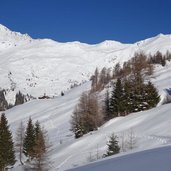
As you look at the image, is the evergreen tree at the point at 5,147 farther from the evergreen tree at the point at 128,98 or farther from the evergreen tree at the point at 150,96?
the evergreen tree at the point at 150,96

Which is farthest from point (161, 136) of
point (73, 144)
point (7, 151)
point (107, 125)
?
point (7, 151)

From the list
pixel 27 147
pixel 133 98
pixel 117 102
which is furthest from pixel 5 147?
pixel 133 98

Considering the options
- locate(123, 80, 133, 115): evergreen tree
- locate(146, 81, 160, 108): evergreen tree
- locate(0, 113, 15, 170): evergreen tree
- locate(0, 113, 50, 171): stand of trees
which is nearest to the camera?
locate(0, 113, 50, 171): stand of trees

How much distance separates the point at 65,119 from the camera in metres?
125

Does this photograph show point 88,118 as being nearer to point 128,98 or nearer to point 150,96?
point 128,98

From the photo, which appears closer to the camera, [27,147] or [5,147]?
[5,147]

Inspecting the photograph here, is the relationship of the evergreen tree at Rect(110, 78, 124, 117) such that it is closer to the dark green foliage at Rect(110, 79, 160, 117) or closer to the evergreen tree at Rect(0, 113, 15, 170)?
the dark green foliage at Rect(110, 79, 160, 117)

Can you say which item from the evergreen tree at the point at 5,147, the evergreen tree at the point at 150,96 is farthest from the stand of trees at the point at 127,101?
the evergreen tree at the point at 5,147

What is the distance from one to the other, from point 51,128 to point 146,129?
204 feet

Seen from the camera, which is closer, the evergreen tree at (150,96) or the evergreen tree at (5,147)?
the evergreen tree at (5,147)

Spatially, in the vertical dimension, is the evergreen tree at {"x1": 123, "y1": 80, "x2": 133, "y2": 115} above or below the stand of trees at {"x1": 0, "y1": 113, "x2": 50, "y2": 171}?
above

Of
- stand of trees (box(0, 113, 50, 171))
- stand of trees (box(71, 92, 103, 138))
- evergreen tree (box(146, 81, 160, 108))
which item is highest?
evergreen tree (box(146, 81, 160, 108))

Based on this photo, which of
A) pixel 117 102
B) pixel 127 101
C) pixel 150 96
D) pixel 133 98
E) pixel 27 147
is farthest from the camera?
pixel 117 102

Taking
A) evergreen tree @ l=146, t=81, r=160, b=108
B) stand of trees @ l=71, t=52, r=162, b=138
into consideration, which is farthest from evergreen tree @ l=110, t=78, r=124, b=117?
evergreen tree @ l=146, t=81, r=160, b=108
